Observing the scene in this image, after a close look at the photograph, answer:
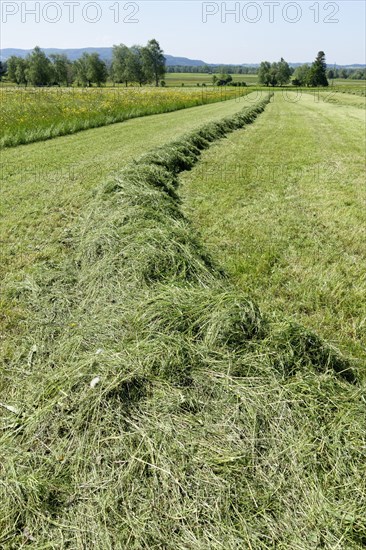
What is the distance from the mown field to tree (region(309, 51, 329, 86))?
81.8m

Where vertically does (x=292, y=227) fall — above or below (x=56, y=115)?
below

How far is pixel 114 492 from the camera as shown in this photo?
5.46 ft

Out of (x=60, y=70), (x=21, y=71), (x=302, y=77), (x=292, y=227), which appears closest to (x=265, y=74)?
(x=302, y=77)

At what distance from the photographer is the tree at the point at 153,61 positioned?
215ft

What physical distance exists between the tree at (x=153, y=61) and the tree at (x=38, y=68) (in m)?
19.2

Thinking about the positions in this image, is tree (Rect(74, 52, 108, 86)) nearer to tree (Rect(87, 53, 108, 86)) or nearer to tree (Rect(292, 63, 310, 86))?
tree (Rect(87, 53, 108, 86))

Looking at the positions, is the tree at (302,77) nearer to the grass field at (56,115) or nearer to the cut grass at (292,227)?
the grass field at (56,115)

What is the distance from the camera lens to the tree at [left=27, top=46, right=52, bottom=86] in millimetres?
51500

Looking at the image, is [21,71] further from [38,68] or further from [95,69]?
[95,69]

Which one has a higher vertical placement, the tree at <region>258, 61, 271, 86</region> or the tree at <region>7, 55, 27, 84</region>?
the tree at <region>258, 61, 271, 86</region>

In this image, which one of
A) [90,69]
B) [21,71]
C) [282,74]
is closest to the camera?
[21,71]

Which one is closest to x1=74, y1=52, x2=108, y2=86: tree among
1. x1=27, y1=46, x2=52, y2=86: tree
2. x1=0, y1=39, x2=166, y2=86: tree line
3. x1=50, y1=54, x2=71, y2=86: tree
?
x1=0, y1=39, x2=166, y2=86: tree line

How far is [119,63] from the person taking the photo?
2719 inches

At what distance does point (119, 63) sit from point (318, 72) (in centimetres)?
3817
